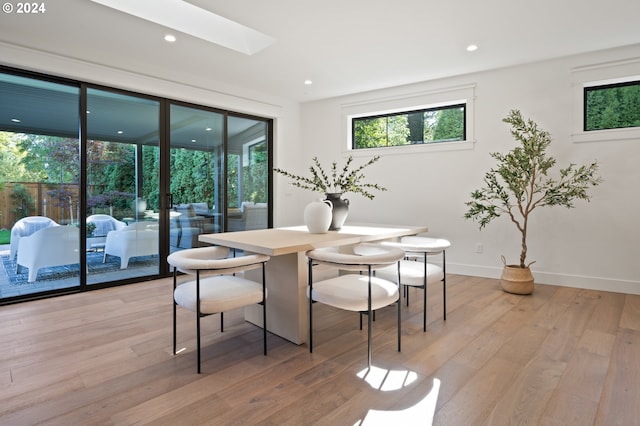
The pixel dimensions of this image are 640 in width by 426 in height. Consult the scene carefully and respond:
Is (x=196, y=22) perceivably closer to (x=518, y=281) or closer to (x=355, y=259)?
(x=355, y=259)

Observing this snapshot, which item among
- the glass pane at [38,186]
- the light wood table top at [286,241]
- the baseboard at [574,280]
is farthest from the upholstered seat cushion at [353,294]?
the glass pane at [38,186]

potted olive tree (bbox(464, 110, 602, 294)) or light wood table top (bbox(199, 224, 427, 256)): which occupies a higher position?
potted olive tree (bbox(464, 110, 602, 294))

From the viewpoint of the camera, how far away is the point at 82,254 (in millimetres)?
3768

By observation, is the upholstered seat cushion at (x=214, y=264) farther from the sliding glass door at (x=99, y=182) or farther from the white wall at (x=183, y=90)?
the white wall at (x=183, y=90)

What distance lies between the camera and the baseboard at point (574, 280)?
3710mm

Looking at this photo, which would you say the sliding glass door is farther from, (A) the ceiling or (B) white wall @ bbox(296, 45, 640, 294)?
(B) white wall @ bbox(296, 45, 640, 294)

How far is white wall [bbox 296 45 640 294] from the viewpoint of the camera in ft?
12.3

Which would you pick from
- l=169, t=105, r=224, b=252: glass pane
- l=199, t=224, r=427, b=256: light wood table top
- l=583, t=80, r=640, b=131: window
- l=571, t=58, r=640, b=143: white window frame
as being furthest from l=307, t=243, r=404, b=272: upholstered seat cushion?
l=583, t=80, r=640, b=131: window

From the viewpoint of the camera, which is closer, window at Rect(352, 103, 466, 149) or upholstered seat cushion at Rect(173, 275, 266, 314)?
upholstered seat cushion at Rect(173, 275, 266, 314)

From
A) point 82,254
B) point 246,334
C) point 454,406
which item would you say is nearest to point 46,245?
point 82,254

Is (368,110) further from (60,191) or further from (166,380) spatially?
(166,380)

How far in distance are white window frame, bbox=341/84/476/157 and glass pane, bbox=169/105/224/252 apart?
6.56 ft

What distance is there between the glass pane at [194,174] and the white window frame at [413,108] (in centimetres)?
200

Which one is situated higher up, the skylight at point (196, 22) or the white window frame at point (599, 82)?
the skylight at point (196, 22)
